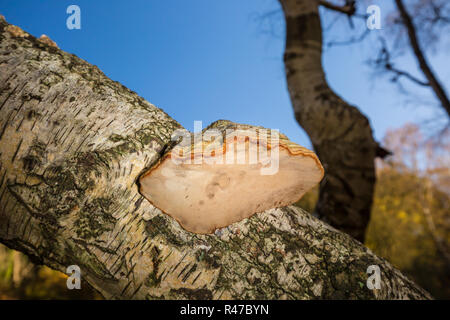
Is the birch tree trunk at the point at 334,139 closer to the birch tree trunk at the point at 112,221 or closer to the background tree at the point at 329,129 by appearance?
the background tree at the point at 329,129

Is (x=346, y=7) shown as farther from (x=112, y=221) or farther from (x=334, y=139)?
(x=112, y=221)

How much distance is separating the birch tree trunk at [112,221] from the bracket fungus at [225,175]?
0.08 meters

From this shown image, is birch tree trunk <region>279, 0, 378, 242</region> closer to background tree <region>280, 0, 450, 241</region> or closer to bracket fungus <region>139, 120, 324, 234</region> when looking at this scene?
background tree <region>280, 0, 450, 241</region>

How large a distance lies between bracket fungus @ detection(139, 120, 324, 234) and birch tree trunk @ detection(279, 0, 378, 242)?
5.63ft

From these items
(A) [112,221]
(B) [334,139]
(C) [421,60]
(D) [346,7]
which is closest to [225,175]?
(A) [112,221]

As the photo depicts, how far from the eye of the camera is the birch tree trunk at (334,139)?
2533 mm

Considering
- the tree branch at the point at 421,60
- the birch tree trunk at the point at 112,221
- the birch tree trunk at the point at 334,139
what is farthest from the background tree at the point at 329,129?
the tree branch at the point at 421,60

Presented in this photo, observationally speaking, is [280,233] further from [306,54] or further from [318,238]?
[306,54]

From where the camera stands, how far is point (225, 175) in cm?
87

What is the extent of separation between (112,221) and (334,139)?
7.95 feet

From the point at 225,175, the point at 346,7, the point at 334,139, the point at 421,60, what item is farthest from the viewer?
the point at 421,60
